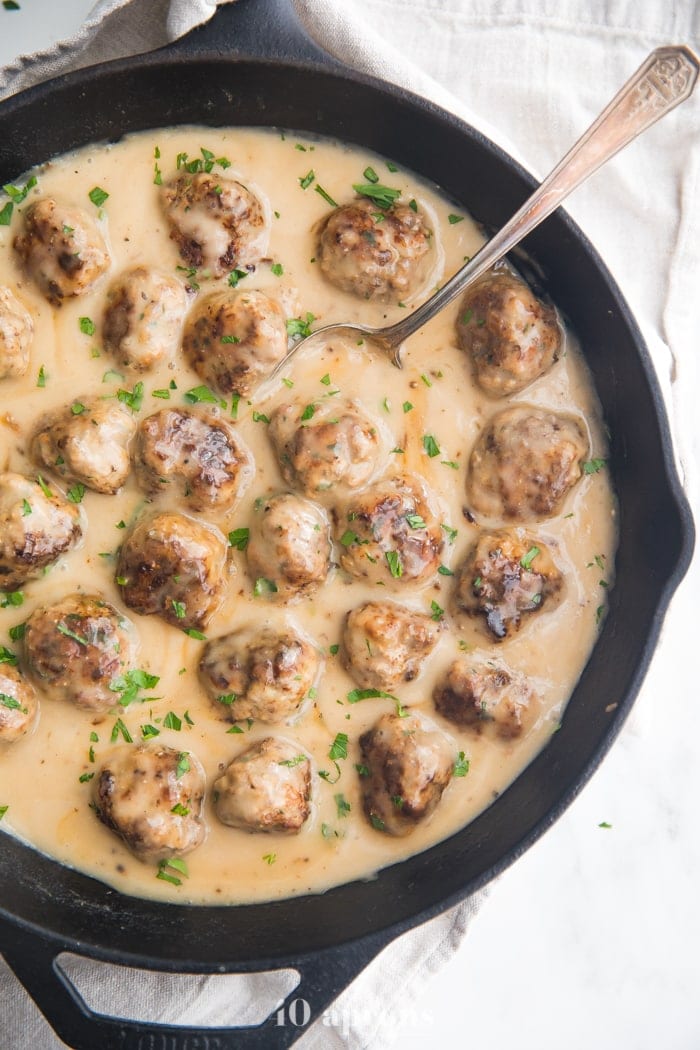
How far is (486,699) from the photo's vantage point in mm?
3451

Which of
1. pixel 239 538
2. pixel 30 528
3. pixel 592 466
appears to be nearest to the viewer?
pixel 30 528

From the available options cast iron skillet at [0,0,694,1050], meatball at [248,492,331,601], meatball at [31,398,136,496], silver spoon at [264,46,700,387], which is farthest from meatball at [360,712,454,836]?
silver spoon at [264,46,700,387]

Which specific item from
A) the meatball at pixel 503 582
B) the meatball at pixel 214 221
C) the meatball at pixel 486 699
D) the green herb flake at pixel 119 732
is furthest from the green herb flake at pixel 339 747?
the meatball at pixel 214 221

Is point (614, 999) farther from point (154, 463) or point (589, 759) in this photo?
point (154, 463)

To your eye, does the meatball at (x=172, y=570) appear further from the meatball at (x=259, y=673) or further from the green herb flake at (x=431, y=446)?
the green herb flake at (x=431, y=446)

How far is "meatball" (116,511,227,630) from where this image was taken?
329 cm

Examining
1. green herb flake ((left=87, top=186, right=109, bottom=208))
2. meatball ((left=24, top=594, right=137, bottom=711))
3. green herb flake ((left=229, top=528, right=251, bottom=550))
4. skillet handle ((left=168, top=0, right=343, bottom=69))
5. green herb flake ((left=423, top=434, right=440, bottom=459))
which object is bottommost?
meatball ((left=24, top=594, right=137, bottom=711))

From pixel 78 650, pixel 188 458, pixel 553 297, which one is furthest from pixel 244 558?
pixel 553 297

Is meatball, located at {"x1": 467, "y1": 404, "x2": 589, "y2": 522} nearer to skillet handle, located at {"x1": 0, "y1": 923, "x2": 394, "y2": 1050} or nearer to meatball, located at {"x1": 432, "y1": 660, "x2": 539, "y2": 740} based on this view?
meatball, located at {"x1": 432, "y1": 660, "x2": 539, "y2": 740}

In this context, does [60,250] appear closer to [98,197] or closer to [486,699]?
[98,197]

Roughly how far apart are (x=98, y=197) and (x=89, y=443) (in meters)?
0.96

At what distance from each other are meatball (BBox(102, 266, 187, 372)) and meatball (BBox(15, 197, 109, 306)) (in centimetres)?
12

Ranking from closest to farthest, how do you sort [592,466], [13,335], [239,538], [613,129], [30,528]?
[613,129] → [30,528] → [13,335] → [239,538] → [592,466]

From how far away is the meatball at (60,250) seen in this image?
11.1 feet
